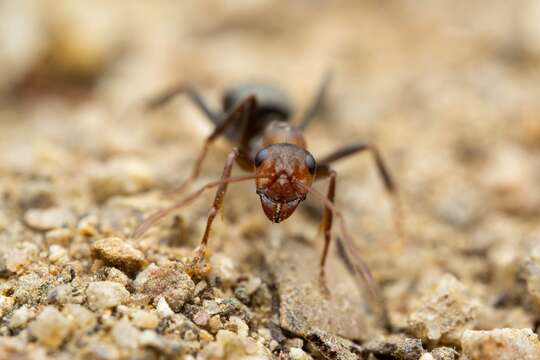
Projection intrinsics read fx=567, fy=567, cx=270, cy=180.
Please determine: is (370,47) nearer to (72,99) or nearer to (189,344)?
(72,99)

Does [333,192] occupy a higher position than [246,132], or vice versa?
[246,132]

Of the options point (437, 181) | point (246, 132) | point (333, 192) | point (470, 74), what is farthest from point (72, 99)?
point (470, 74)

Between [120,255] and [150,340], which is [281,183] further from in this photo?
[150,340]

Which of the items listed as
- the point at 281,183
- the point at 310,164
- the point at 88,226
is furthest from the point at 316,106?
the point at 88,226

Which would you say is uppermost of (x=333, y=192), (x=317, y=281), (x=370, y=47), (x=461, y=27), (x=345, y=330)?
(x=461, y=27)

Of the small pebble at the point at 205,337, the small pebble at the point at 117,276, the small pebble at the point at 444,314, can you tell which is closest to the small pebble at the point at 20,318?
the small pebble at the point at 117,276

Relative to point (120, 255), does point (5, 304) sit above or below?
below

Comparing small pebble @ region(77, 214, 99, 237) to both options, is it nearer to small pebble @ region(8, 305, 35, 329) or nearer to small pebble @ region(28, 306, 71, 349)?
small pebble @ region(8, 305, 35, 329)

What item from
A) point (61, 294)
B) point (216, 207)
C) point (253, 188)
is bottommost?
point (61, 294)
